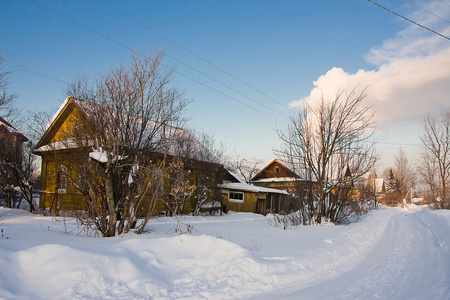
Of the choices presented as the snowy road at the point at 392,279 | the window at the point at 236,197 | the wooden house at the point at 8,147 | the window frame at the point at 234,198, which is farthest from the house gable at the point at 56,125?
the snowy road at the point at 392,279

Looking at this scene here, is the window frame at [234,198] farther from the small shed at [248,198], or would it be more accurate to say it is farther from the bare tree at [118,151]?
the bare tree at [118,151]

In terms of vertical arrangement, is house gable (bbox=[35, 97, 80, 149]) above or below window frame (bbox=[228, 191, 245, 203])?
above

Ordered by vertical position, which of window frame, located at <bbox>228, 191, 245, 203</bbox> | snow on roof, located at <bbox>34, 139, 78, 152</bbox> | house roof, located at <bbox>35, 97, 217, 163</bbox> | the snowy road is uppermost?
house roof, located at <bbox>35, 97, 217, 163</bbox>

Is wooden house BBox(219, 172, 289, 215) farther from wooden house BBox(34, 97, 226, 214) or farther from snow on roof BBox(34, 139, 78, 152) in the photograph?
snow on roof BBox(34, 139, 78, 152)

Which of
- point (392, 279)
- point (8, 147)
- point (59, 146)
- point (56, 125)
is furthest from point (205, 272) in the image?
point (8, 147)

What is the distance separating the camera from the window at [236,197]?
94.1ft

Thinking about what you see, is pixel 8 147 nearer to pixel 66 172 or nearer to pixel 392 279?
pixel 66 172

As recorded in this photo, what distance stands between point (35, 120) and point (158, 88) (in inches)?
513

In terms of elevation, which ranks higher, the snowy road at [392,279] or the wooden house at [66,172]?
the wooden house at [66,172]

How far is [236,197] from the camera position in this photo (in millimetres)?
29031

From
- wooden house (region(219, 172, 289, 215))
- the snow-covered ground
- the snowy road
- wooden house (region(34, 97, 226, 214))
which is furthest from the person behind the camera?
wooden house (region(219, 172, 289, 215))

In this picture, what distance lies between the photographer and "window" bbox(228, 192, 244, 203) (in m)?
28.7

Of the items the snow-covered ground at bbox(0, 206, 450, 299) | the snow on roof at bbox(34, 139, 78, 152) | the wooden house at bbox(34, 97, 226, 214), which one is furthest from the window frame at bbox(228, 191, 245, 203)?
the snow-covered ground at bbox(0, 206, 450, 299)

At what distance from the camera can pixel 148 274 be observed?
5.27 metres
